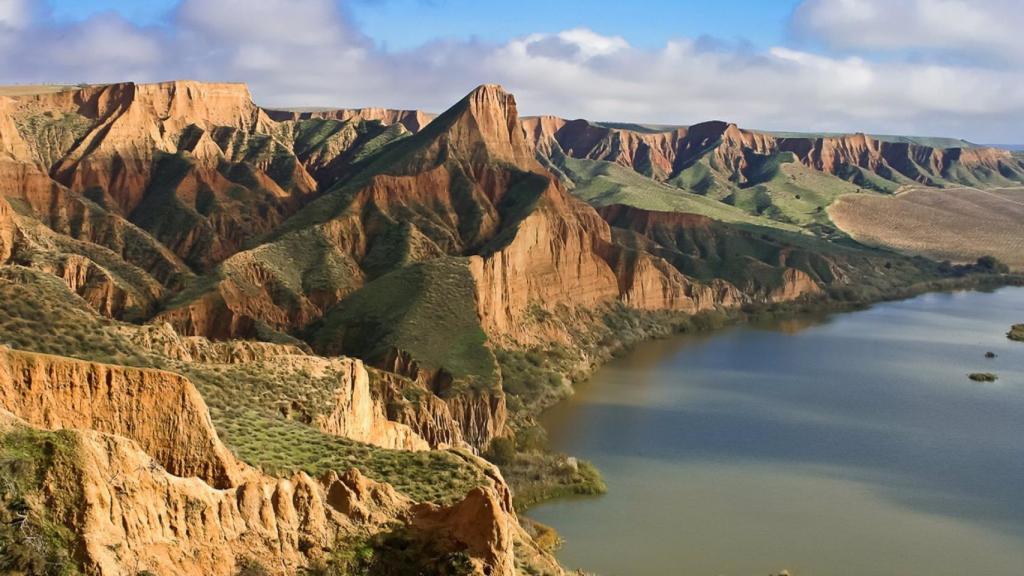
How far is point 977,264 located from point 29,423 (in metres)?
150

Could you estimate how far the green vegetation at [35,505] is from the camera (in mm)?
17219

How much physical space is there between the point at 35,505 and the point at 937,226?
182272mm

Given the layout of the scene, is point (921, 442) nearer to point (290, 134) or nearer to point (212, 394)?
point (212, 394)

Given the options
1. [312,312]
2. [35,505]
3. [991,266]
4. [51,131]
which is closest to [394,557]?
[35,505]

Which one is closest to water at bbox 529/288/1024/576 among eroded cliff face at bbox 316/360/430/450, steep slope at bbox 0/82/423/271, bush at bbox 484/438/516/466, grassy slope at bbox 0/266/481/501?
bush at bbox 484/438/516/466

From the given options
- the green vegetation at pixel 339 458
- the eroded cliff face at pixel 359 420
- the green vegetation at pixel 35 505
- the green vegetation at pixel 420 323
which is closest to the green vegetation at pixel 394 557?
the green vegetation at pixel 339 458

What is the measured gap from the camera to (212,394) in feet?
108

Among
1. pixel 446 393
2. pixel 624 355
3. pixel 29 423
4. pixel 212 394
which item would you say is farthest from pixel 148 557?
pixel 624 355

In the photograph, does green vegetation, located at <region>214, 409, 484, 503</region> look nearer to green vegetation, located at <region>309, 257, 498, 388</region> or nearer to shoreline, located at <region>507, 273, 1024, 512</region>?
shoreline, located at <region>507, 273, 1024, 512</region>

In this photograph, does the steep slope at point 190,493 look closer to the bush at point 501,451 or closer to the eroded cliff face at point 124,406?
the eroded cliff face at point 124,406

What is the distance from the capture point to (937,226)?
180625 millimetres

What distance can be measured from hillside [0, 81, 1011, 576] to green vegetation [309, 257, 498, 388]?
0.75 ft

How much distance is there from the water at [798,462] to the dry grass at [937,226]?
80.2 m

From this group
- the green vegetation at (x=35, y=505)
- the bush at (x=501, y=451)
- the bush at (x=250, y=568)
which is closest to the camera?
the green vegetation at (x=35, y=505)
